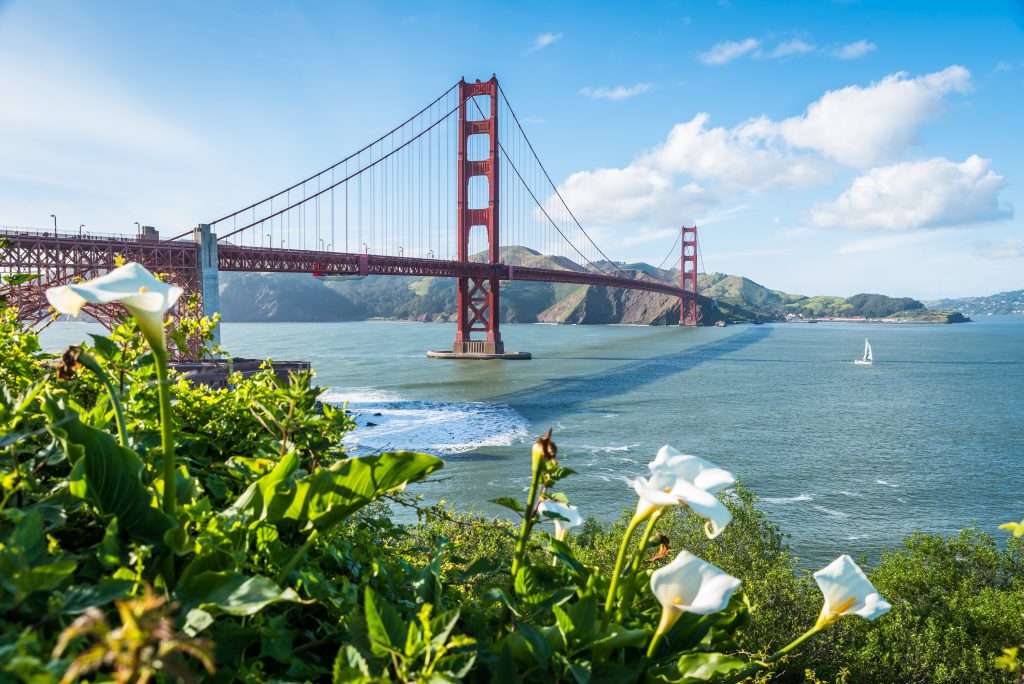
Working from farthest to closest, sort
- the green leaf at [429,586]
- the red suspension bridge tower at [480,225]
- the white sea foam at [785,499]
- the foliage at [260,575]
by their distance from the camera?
the red suspension bridge tower at [480,225], the white sea foam at [785,499], the green leaf at [429,586], the foliage at [260,575]

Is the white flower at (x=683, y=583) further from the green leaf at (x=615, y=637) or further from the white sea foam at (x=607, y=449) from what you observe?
the white sea foam at (x=607, y=449)

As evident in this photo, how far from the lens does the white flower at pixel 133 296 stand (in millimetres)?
1275

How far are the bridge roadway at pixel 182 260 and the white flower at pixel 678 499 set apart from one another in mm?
16698

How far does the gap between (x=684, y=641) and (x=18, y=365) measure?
110 inches

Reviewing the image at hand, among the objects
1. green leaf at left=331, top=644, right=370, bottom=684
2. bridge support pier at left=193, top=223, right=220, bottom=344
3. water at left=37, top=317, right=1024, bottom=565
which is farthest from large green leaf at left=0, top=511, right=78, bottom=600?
bridge support pier at left=193, top=223, right=220, bottom=344

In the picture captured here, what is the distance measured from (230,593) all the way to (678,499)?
90cm

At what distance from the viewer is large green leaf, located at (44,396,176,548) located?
1.41m

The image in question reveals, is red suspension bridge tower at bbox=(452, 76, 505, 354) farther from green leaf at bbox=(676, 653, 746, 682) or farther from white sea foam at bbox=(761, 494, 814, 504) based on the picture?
green leaf at bbox=(676, 653, 746, 682)

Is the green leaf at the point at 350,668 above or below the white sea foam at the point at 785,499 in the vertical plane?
above

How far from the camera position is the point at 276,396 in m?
2.35

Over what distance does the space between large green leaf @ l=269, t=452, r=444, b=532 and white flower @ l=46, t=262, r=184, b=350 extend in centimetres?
45

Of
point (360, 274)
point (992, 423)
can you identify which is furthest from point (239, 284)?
point (992, 423)

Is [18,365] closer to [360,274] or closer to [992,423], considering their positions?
[992,423]

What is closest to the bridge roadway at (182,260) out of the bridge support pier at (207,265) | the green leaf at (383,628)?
the bridge support pier at (207,265)
